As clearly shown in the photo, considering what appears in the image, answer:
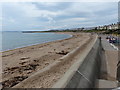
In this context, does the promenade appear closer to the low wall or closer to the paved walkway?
the paved walkway

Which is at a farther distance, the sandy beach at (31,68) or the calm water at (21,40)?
the calm water at (21,40)

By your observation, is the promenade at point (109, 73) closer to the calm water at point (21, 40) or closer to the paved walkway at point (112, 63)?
the paved walkway at point (112, 63)

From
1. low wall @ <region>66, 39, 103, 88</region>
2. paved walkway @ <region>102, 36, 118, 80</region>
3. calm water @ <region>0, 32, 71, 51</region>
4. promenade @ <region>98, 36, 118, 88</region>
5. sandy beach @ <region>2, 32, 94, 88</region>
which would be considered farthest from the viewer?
calm water @ <region>0, 32, 71, 51</region>

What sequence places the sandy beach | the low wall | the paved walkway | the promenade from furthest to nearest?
the paved walkway
the promenade
the sandy beach
the low wall

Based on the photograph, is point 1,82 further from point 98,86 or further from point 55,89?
point 98,86

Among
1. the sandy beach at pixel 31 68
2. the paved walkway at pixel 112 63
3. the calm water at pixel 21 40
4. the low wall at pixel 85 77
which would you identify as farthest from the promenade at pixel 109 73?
the calm water at pixel 21 40

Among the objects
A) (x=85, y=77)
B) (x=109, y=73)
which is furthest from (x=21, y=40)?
(x=85, y=77)

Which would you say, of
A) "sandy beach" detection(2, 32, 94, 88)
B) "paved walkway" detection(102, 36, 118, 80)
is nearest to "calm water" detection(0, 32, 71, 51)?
"sandy beach" detection(2, 32, 94, 88)

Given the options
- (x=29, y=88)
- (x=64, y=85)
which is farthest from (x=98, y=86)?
(x=29, y=88)

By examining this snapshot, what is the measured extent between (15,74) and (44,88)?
2.59m

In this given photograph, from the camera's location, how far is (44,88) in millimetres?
3652

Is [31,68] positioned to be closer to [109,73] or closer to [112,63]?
[109,73]

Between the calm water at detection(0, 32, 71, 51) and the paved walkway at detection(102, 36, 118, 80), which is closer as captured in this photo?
the paved walkway at detection(102, 36, 118, 80)

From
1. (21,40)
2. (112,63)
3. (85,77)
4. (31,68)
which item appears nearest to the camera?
(85,77)
